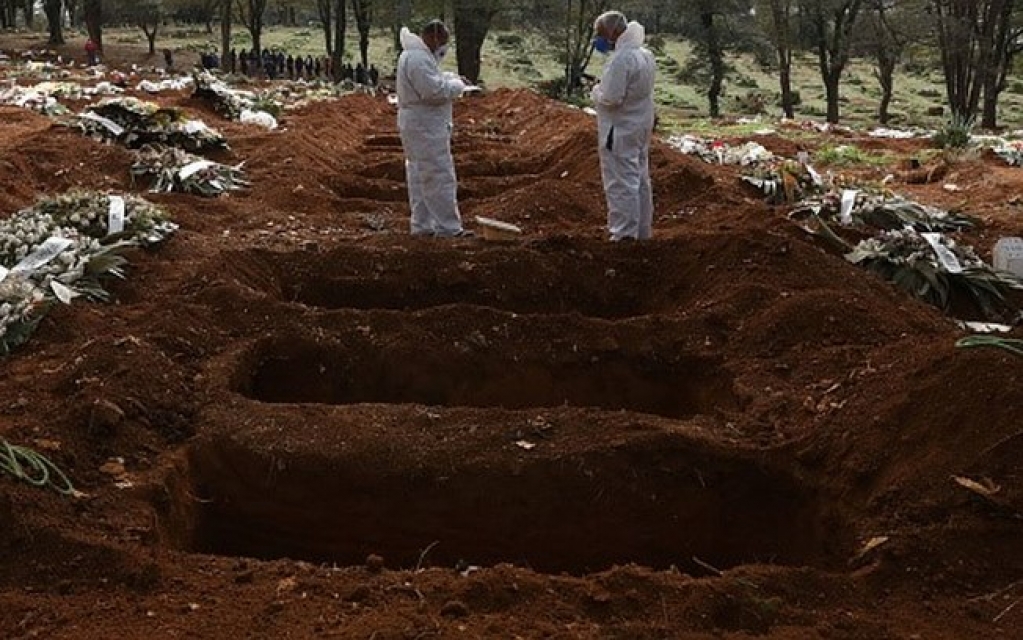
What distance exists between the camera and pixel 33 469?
4.42 m

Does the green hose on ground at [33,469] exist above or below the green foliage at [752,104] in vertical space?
below

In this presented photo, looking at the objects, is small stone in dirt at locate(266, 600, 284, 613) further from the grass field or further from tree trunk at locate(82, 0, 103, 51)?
tree trunk at locate(82, 0, 103, 51)

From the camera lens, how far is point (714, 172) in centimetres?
1218

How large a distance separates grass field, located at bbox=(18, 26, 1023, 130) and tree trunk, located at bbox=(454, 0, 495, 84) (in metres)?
3.39

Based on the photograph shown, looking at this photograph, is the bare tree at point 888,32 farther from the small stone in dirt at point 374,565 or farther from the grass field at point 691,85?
the small stone in dirt at point 374,565

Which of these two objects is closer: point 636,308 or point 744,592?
point 744,592

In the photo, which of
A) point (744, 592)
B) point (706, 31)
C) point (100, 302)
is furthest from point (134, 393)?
point (706, 31)

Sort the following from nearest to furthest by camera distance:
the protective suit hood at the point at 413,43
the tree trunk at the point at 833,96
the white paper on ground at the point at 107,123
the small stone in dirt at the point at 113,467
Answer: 1. the small stone in dirt at the point at 113,467
2. the protective suit hood at the point at 413,43
3. the white paper on ground at the point at 107,123
4. the tree trunk at the point at 833,96

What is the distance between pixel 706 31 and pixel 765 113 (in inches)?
141

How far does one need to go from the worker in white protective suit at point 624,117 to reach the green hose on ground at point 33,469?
523 centimetres

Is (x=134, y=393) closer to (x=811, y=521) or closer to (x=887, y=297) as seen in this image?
(x=811, y=521)

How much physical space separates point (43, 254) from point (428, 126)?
131 inches

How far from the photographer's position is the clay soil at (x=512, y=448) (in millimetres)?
3729

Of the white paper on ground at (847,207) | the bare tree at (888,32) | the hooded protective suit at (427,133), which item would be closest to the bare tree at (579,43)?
the bare tree at (888,32)
